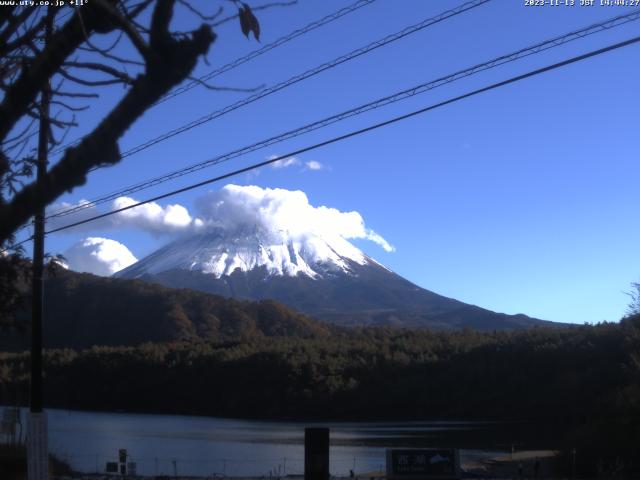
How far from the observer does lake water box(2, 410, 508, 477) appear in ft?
123

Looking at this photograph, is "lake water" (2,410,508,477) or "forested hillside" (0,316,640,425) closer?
"lake water" (2,410,508,477)

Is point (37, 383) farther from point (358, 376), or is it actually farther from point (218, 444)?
point (358, 376)

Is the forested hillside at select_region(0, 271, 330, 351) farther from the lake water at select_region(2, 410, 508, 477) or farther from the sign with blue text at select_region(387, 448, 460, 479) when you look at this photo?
the sign with blue text at select_region(387, 448, 460, 479)

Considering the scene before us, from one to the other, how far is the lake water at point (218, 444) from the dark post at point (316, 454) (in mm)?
19029

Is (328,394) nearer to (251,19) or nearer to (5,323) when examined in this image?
(5,323)

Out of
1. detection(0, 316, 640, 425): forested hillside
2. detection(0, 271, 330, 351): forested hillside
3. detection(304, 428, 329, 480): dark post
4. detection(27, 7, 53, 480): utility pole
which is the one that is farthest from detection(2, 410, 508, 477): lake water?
detection(0, 271, 330, 351): forested hillside

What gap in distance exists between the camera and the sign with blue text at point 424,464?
17.9 meters

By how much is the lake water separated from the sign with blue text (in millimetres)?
A: 13250

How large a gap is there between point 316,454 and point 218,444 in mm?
39803

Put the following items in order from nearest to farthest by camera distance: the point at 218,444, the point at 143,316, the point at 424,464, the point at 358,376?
the point at 424,464
the point at 218,444
the point at 358,376
the point at 143,316

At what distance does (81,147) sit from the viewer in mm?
4547

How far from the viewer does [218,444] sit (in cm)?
5075

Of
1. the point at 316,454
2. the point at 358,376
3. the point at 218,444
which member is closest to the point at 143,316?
the point at 358,376

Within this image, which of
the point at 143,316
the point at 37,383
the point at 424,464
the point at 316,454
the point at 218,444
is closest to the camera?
the point at 316,454
